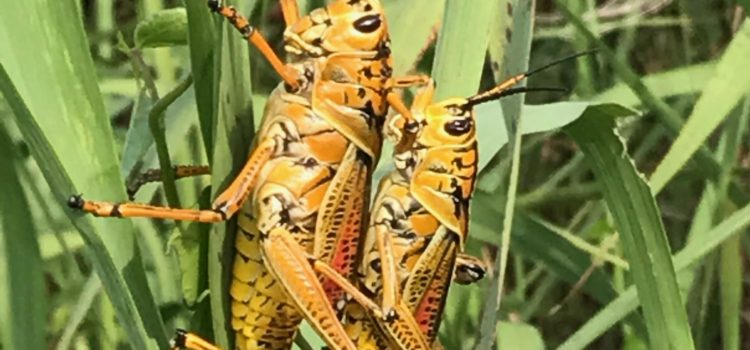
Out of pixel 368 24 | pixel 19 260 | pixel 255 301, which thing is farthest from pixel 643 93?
pixel 19 260

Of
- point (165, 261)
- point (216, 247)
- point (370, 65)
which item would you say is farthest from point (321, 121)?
point (165, 261)

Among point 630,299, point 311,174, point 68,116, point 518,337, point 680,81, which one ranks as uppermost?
point 68,116

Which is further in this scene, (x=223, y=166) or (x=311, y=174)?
(x=311, y=174)

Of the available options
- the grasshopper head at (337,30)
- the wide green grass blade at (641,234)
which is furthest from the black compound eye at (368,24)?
the wide green grass blade at (641,234)

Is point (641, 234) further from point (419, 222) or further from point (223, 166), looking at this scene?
point (223, 166)

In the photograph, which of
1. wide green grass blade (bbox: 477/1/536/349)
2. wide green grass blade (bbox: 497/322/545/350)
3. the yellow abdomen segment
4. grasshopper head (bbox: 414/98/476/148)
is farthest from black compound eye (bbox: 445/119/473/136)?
wide green grass blade (bbox: 497/322/545/350)

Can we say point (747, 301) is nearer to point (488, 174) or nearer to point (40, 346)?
point (488, 174)

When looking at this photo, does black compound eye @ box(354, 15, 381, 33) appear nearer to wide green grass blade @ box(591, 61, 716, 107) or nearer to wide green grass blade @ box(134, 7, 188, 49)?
wide green grass blade @ box(134, 7, 188, 49)
